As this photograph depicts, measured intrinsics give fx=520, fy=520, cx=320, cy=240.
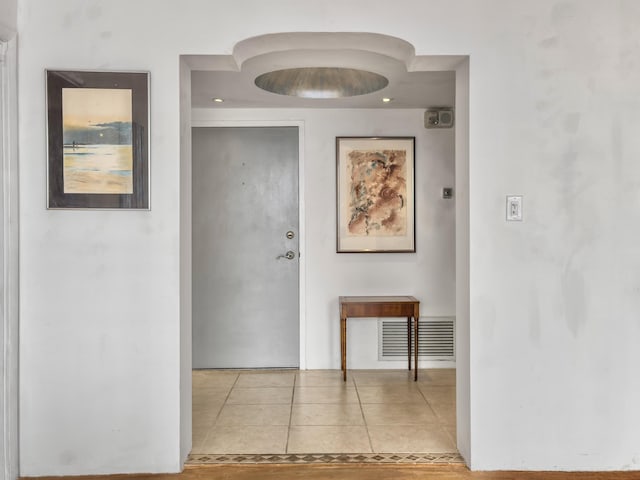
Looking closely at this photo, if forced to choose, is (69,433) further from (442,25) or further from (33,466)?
Answer: (442,25)

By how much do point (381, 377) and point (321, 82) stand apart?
7.76ft

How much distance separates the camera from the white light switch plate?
252cm

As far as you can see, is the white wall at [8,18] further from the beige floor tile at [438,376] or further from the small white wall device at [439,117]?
the beige floor tile at [438,376]

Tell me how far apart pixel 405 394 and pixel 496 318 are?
4.65ft

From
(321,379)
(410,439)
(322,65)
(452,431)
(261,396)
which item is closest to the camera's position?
(410,439)

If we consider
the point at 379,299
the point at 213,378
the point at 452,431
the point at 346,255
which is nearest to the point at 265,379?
the point at 213,378

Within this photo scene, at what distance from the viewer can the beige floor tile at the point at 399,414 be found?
3.17 meters

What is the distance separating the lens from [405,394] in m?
3.72

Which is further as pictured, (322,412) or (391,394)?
(391,394)

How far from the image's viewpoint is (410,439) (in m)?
2.89

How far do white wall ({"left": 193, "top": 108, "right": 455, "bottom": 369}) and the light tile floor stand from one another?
0.27 meters

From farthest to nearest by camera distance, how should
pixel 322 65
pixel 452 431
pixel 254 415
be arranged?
pixel 254 415 → pixel 322 65 → pixel 452 431

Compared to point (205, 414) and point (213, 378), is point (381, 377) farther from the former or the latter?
point (205, 414)

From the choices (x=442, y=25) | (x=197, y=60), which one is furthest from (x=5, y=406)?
(x=442, y=25)
